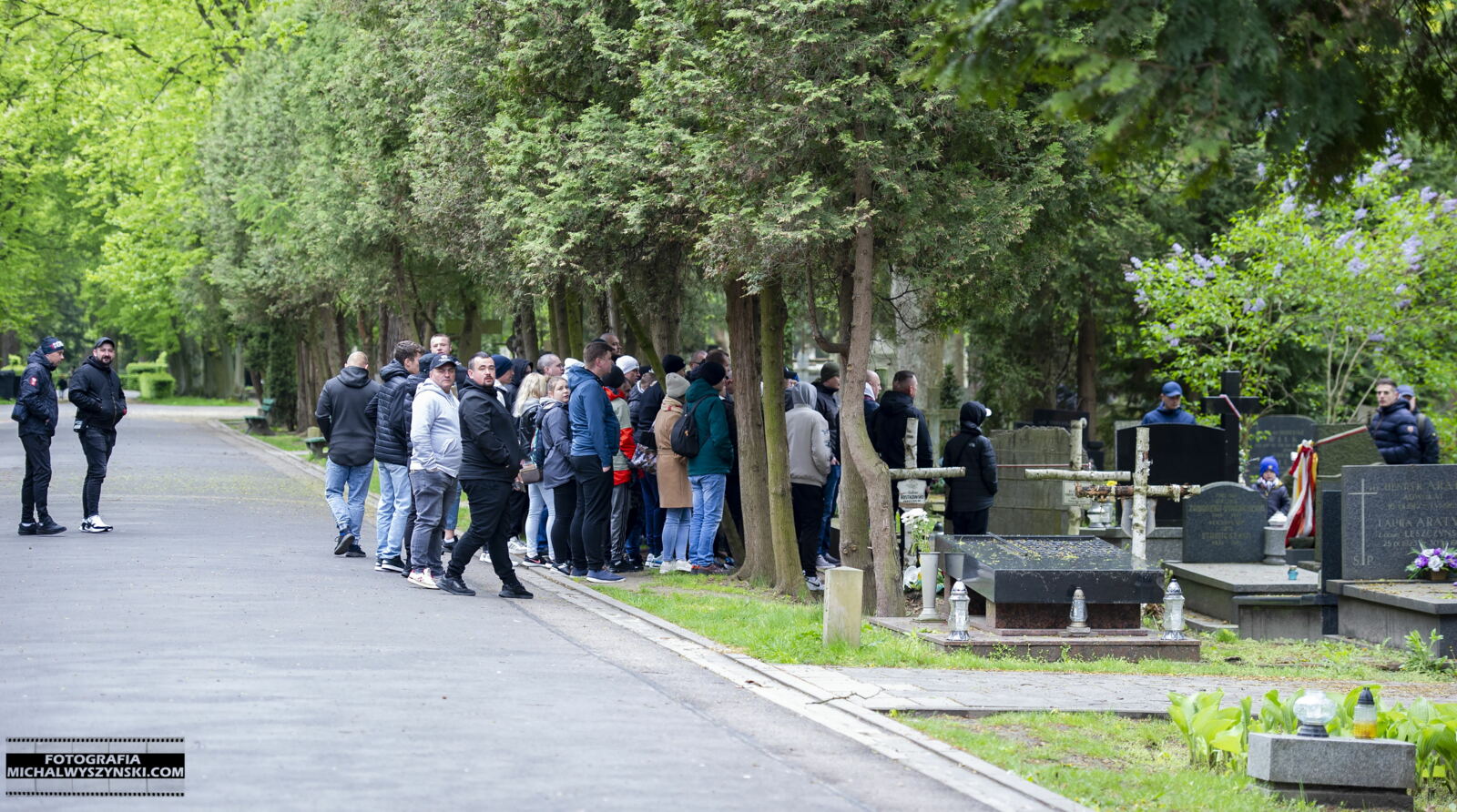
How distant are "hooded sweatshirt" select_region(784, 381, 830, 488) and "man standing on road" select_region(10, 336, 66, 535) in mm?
7281

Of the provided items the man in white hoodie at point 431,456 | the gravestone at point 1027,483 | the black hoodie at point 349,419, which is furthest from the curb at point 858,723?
the gravestone at point 1027,483

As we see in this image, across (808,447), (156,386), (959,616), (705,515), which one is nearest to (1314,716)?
(959,616)

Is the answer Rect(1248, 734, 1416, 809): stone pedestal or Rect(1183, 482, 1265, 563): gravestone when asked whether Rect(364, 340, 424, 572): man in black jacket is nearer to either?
Rect(1183, 482, 1265, 563): gravestone

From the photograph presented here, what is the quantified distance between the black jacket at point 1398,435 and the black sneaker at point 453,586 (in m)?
10.5

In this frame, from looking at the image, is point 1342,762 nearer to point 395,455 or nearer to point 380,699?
point 380,699

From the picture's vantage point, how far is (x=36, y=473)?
15977 mm

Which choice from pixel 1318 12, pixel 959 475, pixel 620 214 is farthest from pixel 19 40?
pixel 1318 12

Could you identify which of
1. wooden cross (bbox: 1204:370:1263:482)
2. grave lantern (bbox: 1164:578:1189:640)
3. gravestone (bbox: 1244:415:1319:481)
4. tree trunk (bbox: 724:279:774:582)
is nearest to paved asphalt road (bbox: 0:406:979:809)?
tree trunk (bbox: 724:279:774:582)

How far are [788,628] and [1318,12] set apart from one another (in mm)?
6199

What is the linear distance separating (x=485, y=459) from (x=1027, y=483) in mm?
8182

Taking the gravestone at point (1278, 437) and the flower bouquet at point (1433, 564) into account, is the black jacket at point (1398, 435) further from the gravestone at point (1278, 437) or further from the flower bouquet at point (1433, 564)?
the gravestone at point (1278, 437)

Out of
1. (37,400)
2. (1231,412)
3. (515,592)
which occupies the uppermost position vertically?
(37,400)

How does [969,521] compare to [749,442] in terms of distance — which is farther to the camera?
[749,442]

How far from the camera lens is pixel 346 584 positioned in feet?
43.2
